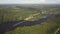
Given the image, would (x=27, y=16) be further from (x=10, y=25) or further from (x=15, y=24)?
(x=10, y=25)

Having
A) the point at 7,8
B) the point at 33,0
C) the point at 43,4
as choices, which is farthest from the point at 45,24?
the point at 7,8

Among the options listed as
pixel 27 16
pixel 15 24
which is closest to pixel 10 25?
pixel 15 24

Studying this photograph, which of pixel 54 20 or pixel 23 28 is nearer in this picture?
pixel 23 28

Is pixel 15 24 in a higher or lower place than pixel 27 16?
lower

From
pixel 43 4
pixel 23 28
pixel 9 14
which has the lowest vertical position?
pixel 23 28

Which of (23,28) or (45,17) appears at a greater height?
(45,17)

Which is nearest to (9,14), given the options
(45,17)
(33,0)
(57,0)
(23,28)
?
(23,28)

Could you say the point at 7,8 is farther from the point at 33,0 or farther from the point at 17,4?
the point at 33,0

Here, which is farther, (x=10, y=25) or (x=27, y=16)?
(x=27, y=16)

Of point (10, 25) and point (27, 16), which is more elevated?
point (27, 16)
